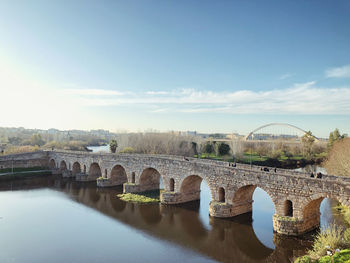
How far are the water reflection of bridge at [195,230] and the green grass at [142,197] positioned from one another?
664 millimetres

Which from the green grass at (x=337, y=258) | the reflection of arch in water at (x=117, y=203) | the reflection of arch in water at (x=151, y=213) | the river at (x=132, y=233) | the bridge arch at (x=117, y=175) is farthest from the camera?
the bridge arch at (x=117, y=175)

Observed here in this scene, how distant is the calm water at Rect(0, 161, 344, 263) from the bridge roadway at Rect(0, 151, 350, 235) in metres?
0.91

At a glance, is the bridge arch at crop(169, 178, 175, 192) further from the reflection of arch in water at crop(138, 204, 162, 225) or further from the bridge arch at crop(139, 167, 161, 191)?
the bridge arch at crop(139, 167, 161, 191)

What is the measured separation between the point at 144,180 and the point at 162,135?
27.4 meters

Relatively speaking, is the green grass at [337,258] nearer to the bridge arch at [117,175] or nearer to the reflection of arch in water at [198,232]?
the reflection of arch in water at [198,232]

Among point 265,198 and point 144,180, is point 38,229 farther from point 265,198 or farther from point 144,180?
point 265,198

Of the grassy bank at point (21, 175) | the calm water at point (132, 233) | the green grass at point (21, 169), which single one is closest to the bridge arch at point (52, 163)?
the green grass at point (21, 169)

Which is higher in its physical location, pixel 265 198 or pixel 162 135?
A: pixel 162 135

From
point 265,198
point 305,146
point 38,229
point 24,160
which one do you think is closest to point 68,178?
point 24,160

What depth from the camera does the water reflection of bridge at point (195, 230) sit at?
1395cm

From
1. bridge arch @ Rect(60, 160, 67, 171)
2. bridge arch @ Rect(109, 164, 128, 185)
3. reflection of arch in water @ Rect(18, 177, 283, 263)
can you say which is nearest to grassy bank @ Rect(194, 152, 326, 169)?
bridge arch @ Rect(109, 164, 128, 185)

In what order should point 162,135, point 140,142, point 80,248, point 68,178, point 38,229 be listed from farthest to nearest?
point 162,135 < point 140,142 < point 68,178 < point 38,229 < point 80,248

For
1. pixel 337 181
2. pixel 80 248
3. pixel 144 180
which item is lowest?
pixel 80 248

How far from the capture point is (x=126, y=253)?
14.0 meters
